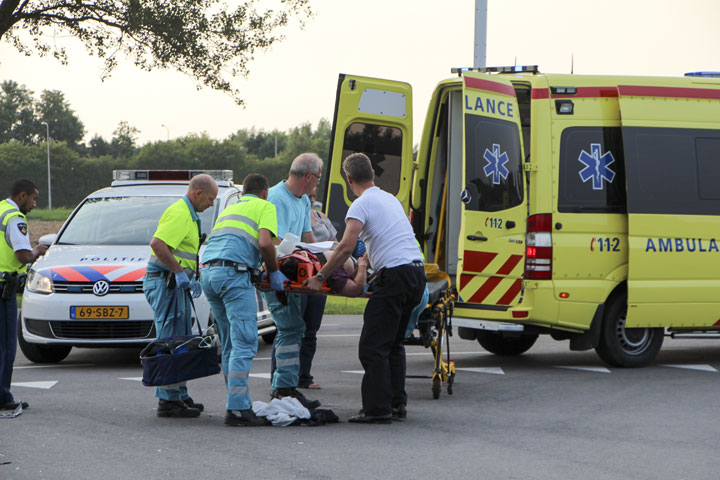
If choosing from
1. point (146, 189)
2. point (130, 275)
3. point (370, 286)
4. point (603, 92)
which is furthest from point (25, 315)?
point (603, 92)

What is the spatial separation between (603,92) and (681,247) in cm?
165

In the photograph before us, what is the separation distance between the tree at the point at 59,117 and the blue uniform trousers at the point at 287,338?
92052 mm

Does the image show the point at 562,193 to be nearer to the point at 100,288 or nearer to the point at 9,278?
the point at 100,288

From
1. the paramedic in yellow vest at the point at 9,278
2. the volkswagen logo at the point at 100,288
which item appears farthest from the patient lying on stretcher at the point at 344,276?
the volkswagen logo at the point at 100,288

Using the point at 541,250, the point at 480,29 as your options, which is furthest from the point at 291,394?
the point at 480,29

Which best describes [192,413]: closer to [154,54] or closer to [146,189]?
[146,189]

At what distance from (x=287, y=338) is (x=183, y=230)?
1.15 metres

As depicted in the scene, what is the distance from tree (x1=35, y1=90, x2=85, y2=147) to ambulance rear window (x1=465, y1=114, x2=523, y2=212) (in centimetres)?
9092

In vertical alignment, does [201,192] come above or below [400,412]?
above

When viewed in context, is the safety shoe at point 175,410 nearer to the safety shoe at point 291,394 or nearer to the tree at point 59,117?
the safety shoe at point 291,394

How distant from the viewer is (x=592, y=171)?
31.1 ft

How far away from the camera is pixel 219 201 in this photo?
10.9m

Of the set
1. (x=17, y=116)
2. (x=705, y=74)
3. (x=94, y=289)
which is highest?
(x=17, y=116)

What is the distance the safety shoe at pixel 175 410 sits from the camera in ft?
23.6
